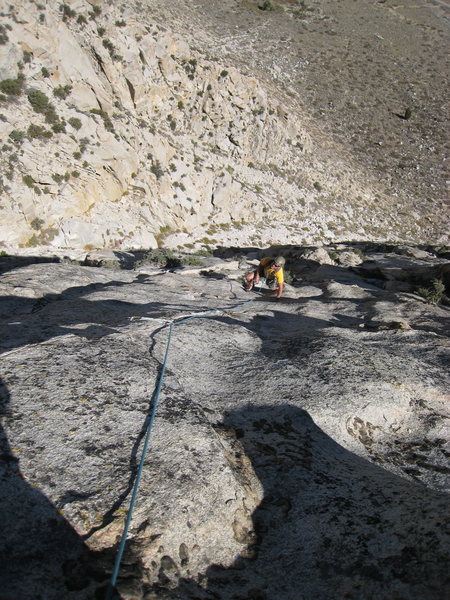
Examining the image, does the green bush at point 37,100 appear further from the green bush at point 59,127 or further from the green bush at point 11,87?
the green bush at point 59,127

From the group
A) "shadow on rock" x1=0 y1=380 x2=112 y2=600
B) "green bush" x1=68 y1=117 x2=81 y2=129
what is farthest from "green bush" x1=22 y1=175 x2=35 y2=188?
"shadow on rock" x1=0 y1=380 x2=112 y2=600

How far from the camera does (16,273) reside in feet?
40.5

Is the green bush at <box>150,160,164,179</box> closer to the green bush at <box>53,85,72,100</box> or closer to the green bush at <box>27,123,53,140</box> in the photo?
the green bush at <box>53,85,72,100</box>

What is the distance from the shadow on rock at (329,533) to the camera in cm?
317

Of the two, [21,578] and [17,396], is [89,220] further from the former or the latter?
[21,578]

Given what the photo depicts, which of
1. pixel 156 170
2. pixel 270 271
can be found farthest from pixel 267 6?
pixel 270 271

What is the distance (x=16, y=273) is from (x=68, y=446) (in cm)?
995

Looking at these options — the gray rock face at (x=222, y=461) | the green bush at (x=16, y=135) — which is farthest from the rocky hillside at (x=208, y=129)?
the gray rock face at (x=222, y=461)

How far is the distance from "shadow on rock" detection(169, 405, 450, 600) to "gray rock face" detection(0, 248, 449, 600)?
0.05 ft

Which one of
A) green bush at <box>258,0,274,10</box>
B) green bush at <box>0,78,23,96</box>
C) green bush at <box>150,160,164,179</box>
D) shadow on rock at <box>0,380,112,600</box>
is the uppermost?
green bush at <box>258,0,274,10</box>

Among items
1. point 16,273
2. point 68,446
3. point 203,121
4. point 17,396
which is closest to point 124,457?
point 68,446

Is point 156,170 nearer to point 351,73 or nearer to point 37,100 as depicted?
point 37,100

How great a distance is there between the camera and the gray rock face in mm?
3223

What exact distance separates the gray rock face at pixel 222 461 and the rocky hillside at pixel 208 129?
65.2ft
